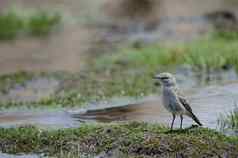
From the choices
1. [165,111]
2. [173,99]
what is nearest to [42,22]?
[165,111]

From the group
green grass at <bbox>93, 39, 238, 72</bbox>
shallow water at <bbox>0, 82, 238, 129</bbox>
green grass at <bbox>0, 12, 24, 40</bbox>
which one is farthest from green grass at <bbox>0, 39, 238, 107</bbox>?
green grass at <bbox>0, 12, 24, 40</bbox>

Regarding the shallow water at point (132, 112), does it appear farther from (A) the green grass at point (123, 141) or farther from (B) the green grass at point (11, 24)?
(B) the green grass at point (11, 24)

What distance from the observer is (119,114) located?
13094mm

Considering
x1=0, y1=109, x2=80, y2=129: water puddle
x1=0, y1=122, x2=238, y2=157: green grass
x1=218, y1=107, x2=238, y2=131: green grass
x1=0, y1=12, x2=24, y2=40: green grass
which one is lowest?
x1=0, y1=122, x2=238, y2=157: green grass

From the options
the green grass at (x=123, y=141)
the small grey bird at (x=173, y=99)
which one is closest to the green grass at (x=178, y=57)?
the green grass at (x=123, y=141)

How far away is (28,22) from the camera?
86.0ft

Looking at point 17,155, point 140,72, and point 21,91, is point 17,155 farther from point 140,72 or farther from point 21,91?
point 140,72

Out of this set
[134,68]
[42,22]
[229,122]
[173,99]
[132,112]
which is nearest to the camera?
[173,99]

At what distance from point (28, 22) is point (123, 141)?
16216mm

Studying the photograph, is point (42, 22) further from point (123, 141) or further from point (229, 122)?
point (123, 141)

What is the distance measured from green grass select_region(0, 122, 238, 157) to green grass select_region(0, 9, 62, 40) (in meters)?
14.4

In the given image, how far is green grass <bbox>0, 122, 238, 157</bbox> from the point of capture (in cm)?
1012

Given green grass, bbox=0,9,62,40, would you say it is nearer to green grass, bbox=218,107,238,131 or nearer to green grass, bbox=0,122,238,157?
green grass, bbox=0,122,238,157

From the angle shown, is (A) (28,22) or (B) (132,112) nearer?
(B) (132,112)
